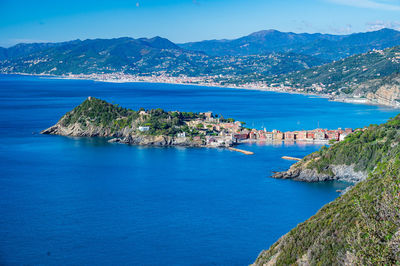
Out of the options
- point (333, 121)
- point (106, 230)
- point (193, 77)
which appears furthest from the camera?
A: point (193, 77)

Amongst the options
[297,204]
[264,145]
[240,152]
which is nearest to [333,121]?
[264,145]

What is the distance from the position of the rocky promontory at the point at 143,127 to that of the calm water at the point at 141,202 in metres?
1.57

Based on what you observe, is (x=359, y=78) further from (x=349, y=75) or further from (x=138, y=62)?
(x=138, y=62)

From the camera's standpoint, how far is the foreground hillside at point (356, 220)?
20.4ft

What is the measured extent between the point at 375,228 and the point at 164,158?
74.0 ft

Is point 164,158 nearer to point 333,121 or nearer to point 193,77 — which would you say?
point 333,121

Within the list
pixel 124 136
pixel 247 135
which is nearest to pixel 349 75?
pixel 247 135

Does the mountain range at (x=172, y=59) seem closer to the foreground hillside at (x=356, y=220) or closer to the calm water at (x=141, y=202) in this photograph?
the calm water at (x=141, y=202)

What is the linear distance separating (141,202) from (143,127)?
1505 centimetres

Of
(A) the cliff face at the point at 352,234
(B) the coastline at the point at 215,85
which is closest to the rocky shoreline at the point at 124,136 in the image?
(A) the cliff face at the point at 352,234

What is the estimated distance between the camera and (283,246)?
11.7m

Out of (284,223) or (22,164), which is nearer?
(284,223)

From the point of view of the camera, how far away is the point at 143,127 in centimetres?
3422

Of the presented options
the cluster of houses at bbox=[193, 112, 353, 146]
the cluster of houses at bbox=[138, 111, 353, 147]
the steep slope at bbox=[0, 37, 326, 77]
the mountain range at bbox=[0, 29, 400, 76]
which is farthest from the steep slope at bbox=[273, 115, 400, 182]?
the steep slope at bbox=[0, 37, 326, 77]
